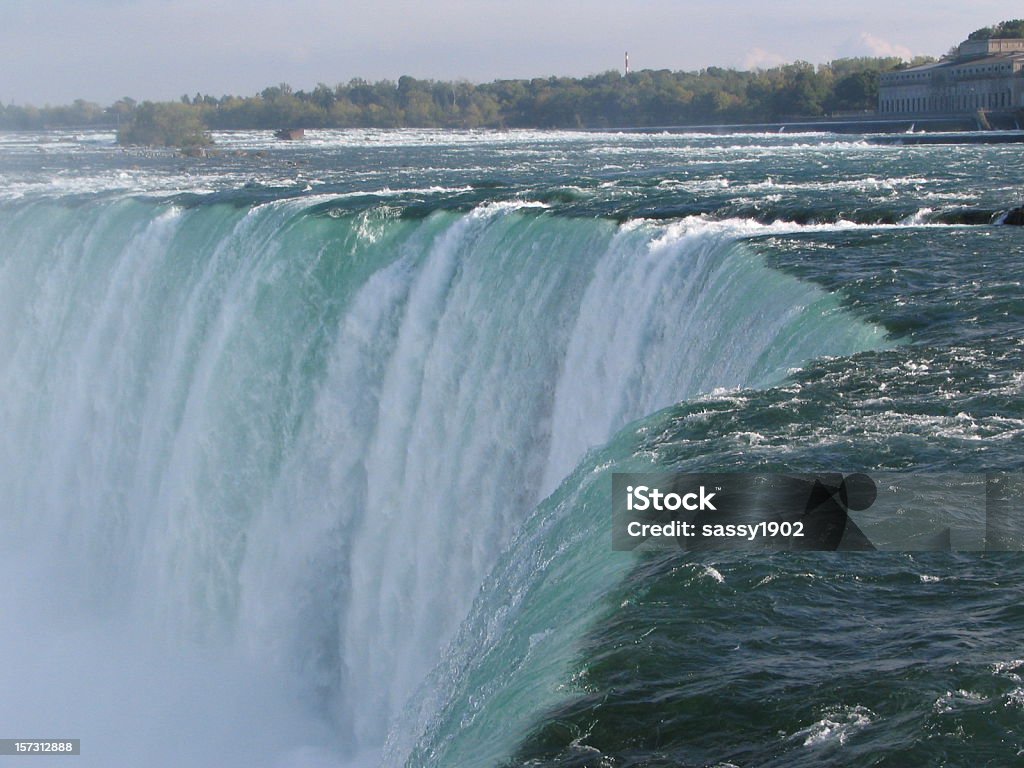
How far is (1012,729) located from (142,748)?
43.9 ft

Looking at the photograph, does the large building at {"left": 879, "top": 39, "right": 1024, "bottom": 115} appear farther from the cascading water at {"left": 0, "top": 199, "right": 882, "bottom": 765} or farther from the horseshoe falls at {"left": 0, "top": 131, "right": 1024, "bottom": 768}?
the cascading water at {"left": 0, "top": 199, "right": 882, "bottom": 765}

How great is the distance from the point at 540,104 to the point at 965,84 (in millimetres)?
55301

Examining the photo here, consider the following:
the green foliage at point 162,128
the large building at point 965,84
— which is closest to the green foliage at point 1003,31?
the large building at point 965,84

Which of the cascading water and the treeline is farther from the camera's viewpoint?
the treeline

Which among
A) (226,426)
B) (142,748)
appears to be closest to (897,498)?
(142,748)

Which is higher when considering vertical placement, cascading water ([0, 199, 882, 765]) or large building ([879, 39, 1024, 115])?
large building ([879, 39, 1024, 115])

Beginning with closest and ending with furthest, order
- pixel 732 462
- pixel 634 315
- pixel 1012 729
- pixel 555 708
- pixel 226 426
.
→ 1. pixel 1012 729
2. pixel 555 708
3. pixel 732 462
4. pixel 634 315
5. pixel 226 426

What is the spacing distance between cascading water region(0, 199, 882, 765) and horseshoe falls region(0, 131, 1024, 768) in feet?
0.21

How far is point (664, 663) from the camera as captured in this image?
727 centimetres

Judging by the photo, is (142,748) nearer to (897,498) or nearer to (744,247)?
(744,247)

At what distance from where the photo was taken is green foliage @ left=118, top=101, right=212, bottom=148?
82.1 m

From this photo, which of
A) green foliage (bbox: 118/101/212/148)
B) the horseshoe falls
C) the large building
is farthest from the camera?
green foliage (bbox: 118/101/212/148)

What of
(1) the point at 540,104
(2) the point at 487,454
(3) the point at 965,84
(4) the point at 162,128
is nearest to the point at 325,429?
(2) the point at 487,454

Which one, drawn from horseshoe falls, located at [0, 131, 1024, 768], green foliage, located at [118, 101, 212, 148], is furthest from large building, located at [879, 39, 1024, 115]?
green foliage, located at [118, 101, 212, 148]
